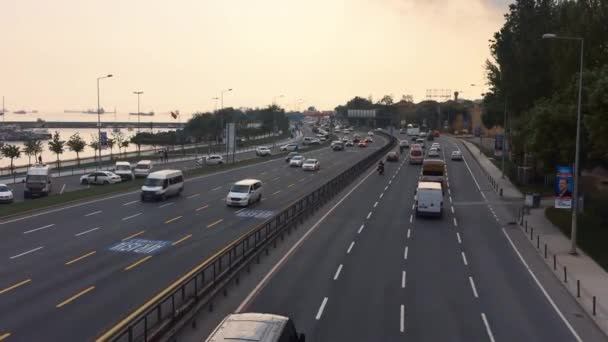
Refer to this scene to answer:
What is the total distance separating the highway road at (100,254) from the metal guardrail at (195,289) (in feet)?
4.99

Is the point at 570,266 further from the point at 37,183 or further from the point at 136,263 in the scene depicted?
the point at 37,183

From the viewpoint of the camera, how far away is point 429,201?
37.6 meters

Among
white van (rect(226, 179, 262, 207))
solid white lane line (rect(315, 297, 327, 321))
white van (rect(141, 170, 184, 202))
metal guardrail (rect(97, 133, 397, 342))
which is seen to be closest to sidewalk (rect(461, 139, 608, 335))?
solid white lane line (rect(315, 297, 327, 321))

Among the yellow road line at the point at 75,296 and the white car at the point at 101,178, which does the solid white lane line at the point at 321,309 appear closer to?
the yellow road line at the point at 75,296

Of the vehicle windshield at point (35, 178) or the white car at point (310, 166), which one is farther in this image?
the white car at point (310, 166)

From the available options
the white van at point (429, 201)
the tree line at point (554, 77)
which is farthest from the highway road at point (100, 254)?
the tree line at point (554, 77)

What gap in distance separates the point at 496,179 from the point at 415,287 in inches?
1791

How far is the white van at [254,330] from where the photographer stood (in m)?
11.4

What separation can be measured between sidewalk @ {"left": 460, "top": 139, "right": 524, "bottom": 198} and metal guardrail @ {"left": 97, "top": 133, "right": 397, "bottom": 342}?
80.6 feet

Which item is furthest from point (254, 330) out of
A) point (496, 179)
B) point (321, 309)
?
point (496, 179)

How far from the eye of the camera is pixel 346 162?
8325 centimetres

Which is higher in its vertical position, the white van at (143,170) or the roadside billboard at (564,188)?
the roadside billboard at (564,188)

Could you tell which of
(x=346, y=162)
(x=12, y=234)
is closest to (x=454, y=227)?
(x=12, y=234)

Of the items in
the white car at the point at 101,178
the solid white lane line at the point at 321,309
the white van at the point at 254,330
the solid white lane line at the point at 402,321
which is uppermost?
the white van at the point at 254,330
